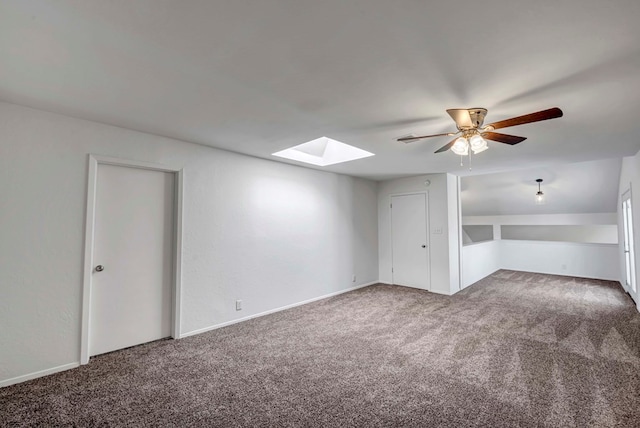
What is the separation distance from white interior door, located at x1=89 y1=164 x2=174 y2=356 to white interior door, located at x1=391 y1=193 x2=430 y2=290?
415 cm

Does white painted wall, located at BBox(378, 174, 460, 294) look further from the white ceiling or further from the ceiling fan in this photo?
the ceiling fan

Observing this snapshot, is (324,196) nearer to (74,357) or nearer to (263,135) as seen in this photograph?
(263,135)

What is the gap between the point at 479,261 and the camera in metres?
6.37

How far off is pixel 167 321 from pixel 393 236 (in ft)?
14.0

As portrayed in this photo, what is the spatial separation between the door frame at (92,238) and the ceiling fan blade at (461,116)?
2.86 metres

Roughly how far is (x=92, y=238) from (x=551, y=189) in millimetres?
8159

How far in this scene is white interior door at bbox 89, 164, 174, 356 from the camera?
2838mm

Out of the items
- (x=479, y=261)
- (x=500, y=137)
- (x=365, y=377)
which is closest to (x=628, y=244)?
A: (x=479, y=261)

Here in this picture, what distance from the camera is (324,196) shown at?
5.03 meters

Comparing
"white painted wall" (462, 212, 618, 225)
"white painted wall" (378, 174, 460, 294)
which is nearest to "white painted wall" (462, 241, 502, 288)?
"white painted wall" (378, 174, 460, 294)

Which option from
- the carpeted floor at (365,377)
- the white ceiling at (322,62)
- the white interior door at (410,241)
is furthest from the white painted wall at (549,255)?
the white ceiling at (322,62)

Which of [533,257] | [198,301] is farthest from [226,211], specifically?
[533,257]

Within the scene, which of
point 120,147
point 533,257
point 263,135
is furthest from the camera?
point 533,257

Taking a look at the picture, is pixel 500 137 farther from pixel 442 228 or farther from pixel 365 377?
pixel 442 228
